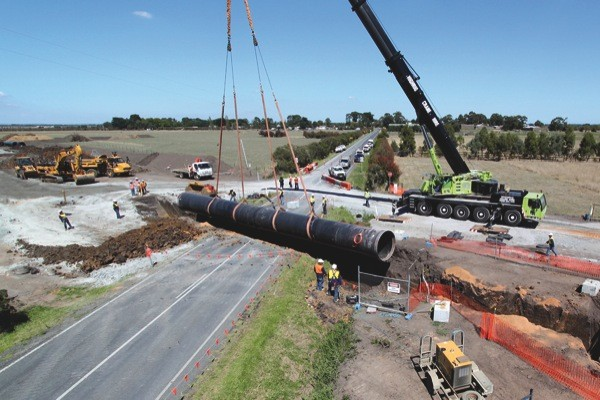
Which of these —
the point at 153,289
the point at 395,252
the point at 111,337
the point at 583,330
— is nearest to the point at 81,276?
the point at 153,289

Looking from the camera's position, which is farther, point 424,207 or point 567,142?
point 567,142

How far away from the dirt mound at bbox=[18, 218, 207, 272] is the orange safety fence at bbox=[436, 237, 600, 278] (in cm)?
1483

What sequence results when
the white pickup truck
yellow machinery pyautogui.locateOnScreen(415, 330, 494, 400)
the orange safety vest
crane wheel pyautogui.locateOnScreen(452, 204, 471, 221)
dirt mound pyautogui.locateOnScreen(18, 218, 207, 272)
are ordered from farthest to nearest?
the white pickup truck
crane wheel pyautogui.locateOnScreen(452, 204, 471, 221)
dirt mound pyautogui.locateOnScreen(18, 218, 207, 272)
the orange safety vest
yellow machinery pyautogui.locateOnScreen(415, 330, 494, 400)

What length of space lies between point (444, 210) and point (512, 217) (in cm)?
400

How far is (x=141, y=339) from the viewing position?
39.8 ft

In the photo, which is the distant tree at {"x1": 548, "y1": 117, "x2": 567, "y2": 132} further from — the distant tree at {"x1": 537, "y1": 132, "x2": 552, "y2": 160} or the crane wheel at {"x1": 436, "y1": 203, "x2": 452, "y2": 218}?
the crane wheel at {"x1": 436, "y1": 203, "x2": 452, "y2": 218}

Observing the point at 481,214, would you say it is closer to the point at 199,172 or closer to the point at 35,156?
the point at 199,172

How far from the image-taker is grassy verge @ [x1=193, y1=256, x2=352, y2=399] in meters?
9.93

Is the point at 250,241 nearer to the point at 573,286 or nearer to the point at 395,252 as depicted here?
the point at 395,252

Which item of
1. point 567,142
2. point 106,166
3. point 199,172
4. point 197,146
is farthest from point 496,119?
point 106,166

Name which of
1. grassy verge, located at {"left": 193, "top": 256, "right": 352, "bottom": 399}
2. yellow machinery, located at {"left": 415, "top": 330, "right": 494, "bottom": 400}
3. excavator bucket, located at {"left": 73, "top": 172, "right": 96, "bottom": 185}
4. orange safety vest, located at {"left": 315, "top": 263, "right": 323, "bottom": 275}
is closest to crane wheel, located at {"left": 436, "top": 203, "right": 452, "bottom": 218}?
orange safety vest, located at {"left": 315, "top": 263, "right": 323, "bottom": 275}

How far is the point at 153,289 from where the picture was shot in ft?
51.3

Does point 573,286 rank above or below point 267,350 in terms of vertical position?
above

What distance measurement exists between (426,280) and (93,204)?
2474 cm
